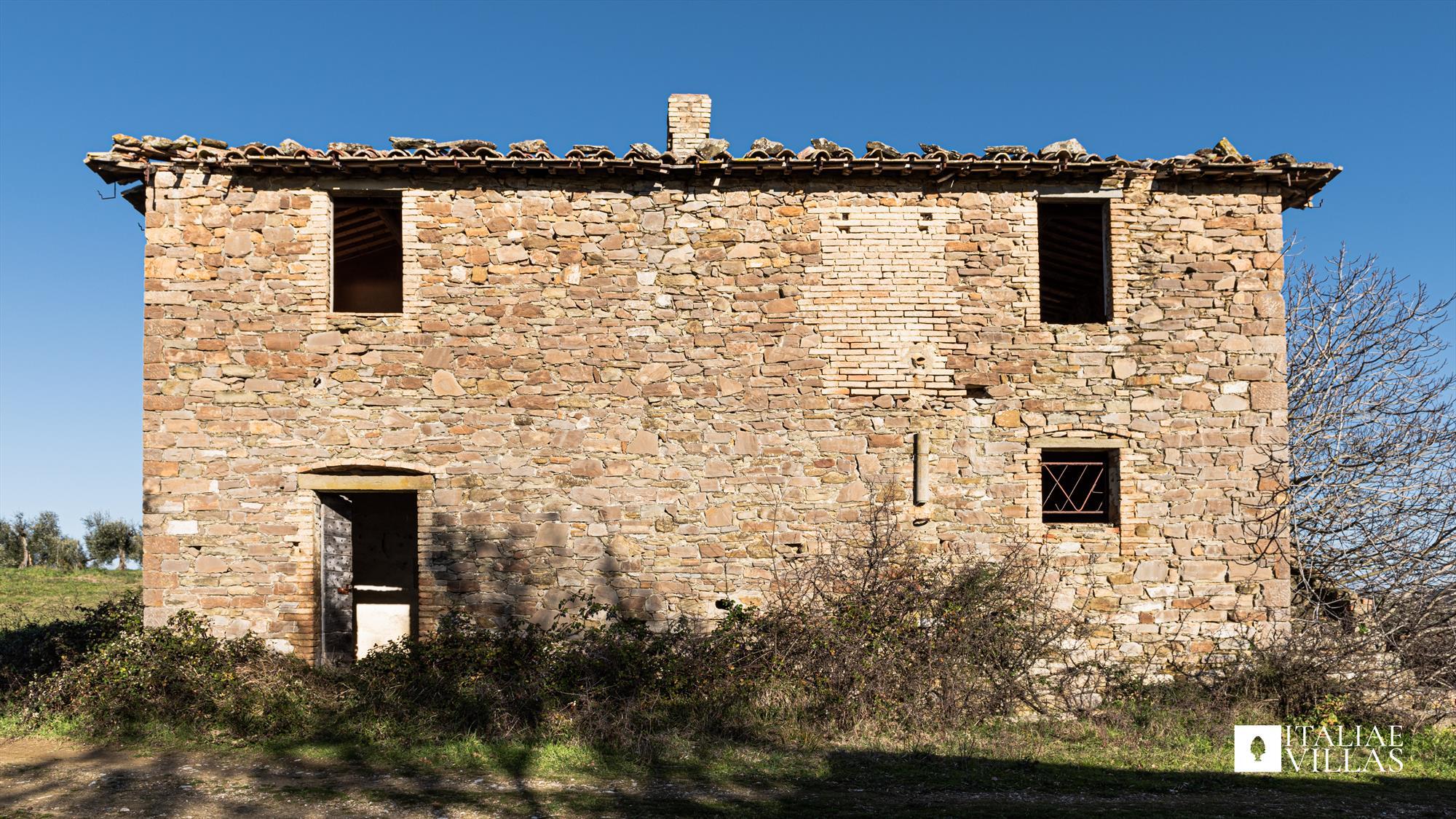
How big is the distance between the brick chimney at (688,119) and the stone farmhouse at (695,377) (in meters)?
0.31

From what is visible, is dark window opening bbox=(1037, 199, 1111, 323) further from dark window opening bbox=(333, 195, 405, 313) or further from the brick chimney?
dark window opening bbox=(333, 195, 405, 313)

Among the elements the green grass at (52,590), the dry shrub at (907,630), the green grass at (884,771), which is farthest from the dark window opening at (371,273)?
the dry shrub at (907,630)

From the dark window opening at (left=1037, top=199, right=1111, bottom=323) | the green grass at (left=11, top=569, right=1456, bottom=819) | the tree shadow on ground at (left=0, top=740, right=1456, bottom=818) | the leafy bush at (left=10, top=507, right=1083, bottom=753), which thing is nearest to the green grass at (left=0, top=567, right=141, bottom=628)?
the leafy bush at (left=10, top=507, right=1083, bottom=753)

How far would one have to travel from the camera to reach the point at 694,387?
8.86 meters

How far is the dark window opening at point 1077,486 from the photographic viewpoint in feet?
29.6

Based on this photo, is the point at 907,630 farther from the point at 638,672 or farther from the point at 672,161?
the point at 672,161

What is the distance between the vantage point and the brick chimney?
30.7 feet

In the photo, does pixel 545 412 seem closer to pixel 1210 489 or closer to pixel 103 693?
pixel 103 693

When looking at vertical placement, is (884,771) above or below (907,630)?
below

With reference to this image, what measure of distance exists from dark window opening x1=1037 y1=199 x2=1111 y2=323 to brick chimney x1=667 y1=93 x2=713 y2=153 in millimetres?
3740

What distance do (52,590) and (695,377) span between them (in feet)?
45.7

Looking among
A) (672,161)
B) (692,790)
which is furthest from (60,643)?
(672,161)

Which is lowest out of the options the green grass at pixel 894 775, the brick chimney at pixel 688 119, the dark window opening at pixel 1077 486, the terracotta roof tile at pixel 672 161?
the green grass at pixel 894 775

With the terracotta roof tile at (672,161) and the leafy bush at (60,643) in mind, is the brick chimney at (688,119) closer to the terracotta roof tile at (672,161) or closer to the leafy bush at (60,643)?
the terracotta roof tile at (672,161)
